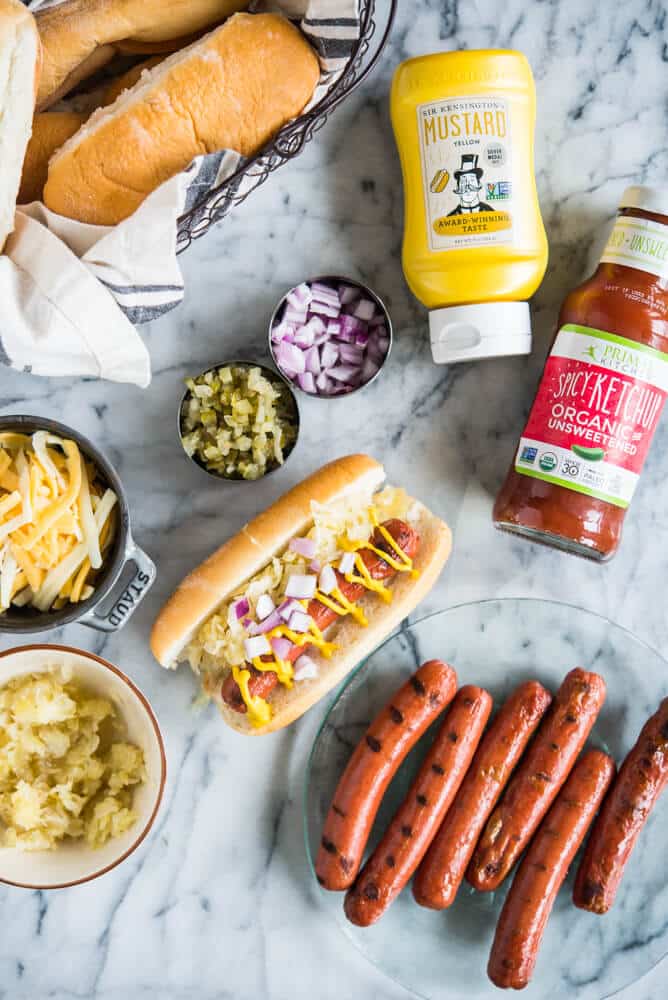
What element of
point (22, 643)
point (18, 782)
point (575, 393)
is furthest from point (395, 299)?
point (18, 782)

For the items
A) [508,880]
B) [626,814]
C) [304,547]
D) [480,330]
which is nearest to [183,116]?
[480,330]

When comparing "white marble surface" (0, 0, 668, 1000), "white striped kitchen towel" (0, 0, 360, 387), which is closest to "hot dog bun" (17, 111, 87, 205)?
"white striped kitchen towel" (0, 0, 360, 387)

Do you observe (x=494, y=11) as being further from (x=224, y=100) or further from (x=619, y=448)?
(x=619, y=448)

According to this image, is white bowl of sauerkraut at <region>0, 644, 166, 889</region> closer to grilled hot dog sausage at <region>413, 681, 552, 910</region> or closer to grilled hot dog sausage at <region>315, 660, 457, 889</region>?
grilled hot dog sausage at <region>315, 660, 457, 889</region>

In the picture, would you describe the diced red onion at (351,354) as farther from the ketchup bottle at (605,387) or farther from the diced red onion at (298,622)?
the diced red onion at (298,622)

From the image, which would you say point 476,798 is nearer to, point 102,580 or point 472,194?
point 102,580

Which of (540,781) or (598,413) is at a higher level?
(598,413)

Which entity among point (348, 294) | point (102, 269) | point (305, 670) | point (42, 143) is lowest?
point (305, 670)
